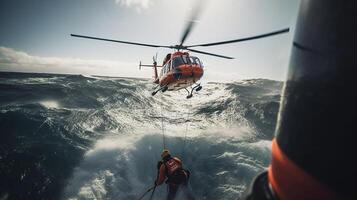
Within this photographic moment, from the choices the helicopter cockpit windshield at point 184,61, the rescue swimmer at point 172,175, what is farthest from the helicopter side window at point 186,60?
the rescue swimmer at point 172,175

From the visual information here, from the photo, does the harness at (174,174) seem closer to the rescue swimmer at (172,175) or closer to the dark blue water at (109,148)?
the rescue swimmer at (172,175)

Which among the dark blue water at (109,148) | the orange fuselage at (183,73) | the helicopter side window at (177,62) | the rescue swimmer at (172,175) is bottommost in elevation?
the dark blue water at (109,148)

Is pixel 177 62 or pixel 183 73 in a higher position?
pixel 177 62

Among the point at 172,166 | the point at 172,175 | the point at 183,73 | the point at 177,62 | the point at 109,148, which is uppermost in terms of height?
the point at 177,62

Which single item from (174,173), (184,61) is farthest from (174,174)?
(184,61)

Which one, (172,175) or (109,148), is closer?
(172,175)

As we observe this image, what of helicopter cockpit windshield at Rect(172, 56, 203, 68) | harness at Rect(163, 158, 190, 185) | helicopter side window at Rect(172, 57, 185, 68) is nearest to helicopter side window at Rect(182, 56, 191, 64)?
helicopter cockpit windshield at Rect(172, 56, 203, 68)

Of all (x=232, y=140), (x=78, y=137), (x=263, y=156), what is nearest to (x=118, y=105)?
(x=78, y=137)

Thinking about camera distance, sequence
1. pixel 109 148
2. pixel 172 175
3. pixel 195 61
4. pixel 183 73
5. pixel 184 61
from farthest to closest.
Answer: pixel 195 61 < pixel 184 61 < pixel 183 73 < pixel 109 148 < pixel 172 175

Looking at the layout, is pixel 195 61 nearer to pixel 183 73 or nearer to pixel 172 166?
pixel 183 73
